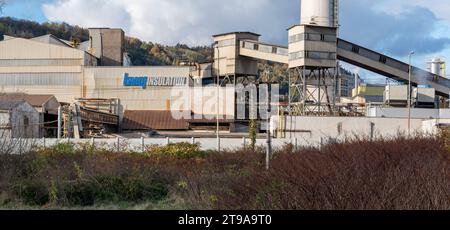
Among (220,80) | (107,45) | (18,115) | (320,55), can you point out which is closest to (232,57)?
(220,80)

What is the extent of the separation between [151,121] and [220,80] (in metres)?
9.10

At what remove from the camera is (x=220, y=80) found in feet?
200

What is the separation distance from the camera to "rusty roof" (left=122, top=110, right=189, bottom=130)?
58.4m

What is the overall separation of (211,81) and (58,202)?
4949 cm

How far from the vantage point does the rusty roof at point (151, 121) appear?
58.4m

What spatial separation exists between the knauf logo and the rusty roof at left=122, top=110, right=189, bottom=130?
321 centimetres

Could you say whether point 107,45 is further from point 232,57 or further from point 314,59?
point 314,59

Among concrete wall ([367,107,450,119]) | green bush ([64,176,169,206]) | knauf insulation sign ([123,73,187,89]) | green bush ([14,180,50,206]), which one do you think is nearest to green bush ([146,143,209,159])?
green bush ([64,176,169,206])

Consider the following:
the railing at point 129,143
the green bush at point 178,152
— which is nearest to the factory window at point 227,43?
the railing at point 129,143

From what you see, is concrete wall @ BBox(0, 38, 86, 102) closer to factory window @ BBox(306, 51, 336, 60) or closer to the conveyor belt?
factory window @ BBox(306, 51, 336, 60)

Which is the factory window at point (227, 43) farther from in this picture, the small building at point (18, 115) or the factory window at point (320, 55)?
the small building at point (18, 115)

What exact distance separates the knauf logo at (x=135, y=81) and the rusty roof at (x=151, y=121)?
3.21 meters

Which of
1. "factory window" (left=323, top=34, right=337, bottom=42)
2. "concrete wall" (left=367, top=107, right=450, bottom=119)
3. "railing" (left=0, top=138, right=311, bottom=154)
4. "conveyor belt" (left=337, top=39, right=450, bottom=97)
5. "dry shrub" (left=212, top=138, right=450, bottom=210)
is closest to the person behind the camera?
"dry shrub" (left=212, top=138, right=450, bottom=210)

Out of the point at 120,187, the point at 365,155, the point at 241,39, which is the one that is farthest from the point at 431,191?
the point at 241,39
